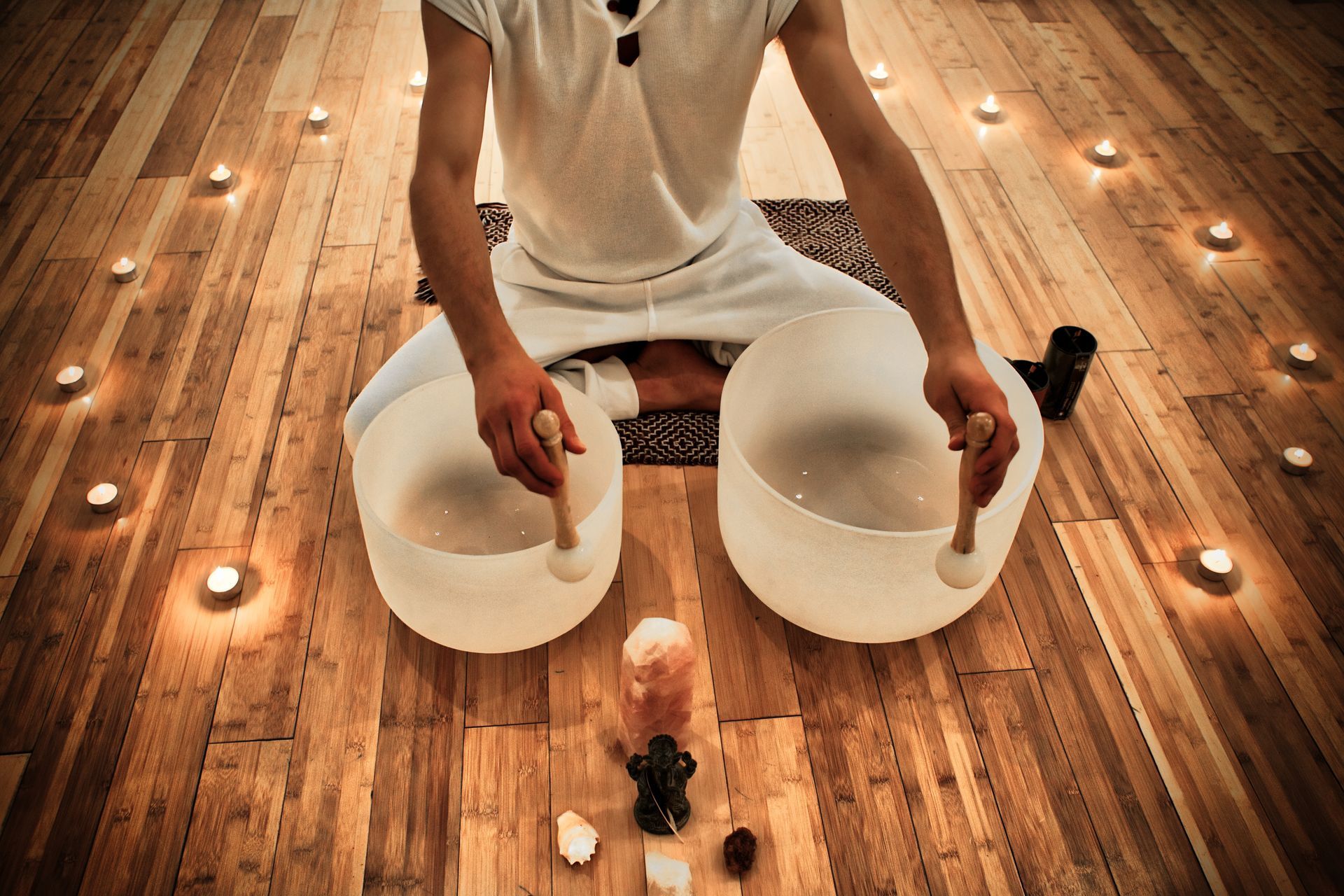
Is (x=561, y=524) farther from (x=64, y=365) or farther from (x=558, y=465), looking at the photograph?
(x=64, y=365)

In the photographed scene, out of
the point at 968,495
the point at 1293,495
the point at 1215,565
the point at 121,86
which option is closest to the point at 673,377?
the point at 968,495

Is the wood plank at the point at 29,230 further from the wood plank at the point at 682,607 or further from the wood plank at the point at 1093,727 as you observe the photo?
the wood plank at the point at 1093,727

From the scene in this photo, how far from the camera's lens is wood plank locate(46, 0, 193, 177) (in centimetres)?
202

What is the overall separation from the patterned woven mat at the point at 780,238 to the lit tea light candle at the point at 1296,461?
612 mm

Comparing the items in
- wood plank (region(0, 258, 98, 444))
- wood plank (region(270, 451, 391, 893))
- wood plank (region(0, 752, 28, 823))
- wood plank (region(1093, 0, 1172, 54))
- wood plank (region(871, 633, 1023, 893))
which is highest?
wood plank (region(1093, 0, 1172, 54))

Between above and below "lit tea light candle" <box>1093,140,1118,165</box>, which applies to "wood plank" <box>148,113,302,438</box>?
below

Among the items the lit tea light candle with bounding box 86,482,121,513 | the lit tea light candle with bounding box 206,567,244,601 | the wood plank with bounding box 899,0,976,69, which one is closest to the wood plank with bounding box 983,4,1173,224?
the wood plank with bounding box 899,0,976,69

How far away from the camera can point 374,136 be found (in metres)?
2.08

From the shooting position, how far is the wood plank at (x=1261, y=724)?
107 cm

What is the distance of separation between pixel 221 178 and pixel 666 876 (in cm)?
158

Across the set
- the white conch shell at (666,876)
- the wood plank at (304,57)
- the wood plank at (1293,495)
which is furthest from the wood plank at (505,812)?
the wood plank at (304,57)

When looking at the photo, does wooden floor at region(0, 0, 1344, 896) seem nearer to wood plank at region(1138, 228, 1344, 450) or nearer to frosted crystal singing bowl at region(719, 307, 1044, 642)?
wood plank at region(1138, 228, 1344, 450)

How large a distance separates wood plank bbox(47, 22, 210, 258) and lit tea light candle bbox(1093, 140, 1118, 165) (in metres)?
1.93

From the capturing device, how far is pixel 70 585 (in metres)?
1.29
